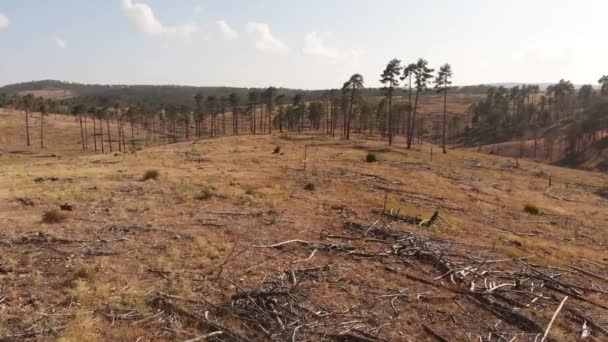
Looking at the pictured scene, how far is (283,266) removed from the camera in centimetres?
1238

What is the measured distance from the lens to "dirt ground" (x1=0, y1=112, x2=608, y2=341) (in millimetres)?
9055

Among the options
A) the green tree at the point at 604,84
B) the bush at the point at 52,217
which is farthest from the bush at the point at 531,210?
the green tree at the point at 604,84

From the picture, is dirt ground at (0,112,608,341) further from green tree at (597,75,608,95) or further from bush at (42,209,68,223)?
green tree at (597,75,608,95)

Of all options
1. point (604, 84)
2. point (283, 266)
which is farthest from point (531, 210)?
point (604, 84)

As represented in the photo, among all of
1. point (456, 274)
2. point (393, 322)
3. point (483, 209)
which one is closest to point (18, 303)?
point (393, 322)

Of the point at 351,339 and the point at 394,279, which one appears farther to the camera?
the point at 394,279

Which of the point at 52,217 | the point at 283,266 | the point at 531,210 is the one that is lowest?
the point at 531,210

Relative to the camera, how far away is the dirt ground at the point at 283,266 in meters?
9.05

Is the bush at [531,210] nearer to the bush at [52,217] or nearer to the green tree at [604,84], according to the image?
the bush at [52,217]

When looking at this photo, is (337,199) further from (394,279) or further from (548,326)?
(548,326)

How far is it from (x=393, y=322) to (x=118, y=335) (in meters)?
5.88

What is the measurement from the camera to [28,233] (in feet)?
47.4

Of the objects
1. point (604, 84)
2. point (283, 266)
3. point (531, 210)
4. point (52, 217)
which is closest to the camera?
point (283, 266)

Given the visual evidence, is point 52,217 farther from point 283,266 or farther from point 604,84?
point 604,84
